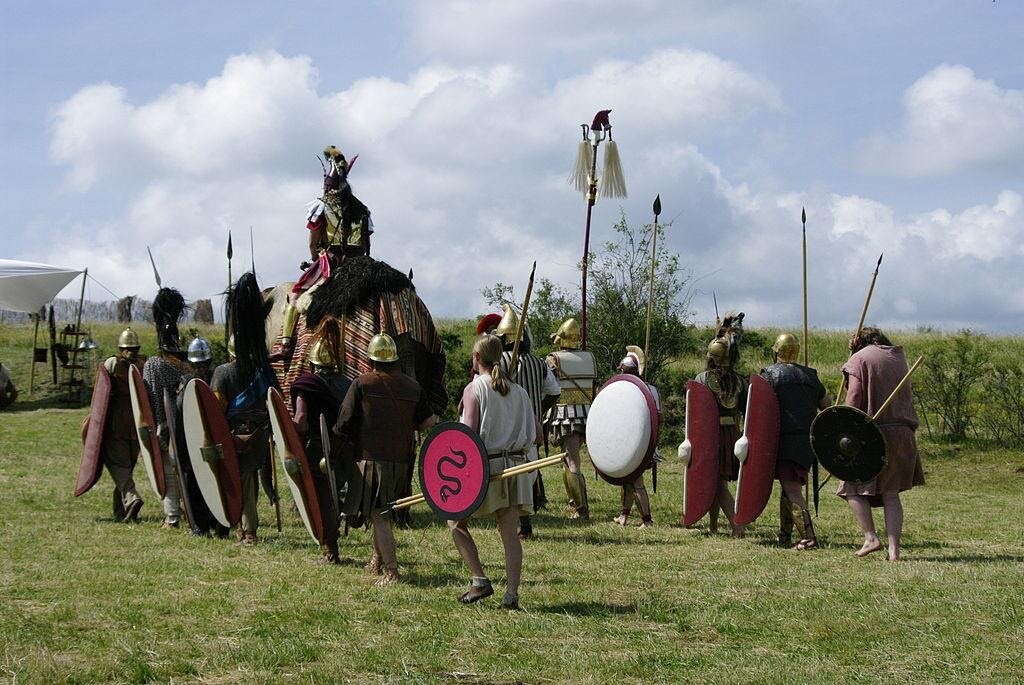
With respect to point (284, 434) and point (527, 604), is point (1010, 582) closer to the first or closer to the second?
point (527, 604)

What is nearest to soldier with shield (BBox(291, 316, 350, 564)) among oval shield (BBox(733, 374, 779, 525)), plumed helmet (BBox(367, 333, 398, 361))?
plumed helmet (BBox(367, 333, 398, 361))

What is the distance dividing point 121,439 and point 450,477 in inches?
206

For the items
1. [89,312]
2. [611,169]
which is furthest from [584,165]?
[89,312]

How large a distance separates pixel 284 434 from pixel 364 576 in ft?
3.32

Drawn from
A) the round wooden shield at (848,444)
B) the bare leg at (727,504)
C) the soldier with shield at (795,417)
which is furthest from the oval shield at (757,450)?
the bare leg at (727,504)

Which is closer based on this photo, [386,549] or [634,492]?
[386,549]

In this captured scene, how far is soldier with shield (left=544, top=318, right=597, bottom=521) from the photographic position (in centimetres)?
1073

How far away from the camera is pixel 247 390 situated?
9086mm

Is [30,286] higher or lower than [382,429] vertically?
higher

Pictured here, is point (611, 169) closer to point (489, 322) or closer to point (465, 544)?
point (489, 322)

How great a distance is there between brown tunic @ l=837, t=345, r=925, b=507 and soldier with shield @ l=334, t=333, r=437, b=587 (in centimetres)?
307

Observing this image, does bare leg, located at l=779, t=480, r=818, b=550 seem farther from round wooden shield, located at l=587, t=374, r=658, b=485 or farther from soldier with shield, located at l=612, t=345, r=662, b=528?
round wooden shield, located at l=587, t=374, r=658, b=485

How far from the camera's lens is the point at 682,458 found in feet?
28.5

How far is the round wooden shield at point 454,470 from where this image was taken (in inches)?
245
